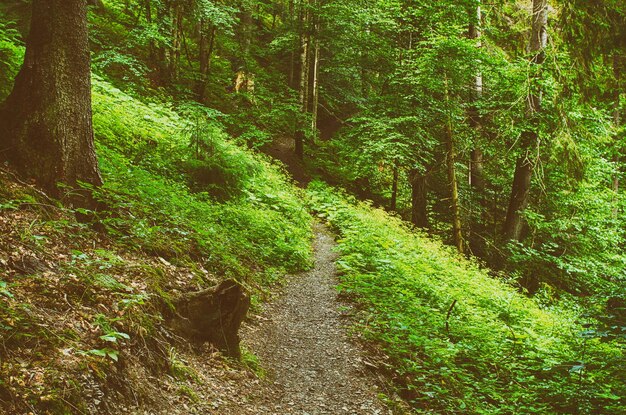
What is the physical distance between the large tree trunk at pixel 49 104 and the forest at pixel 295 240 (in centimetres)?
2

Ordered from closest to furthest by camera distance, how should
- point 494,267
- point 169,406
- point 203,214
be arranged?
point 169,406
point 203,214
point 494,267

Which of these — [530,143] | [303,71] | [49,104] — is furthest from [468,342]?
[303,71]

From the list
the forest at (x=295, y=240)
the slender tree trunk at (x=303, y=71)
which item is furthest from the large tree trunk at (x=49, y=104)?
the slender tree trunk at (x=303, y=71)

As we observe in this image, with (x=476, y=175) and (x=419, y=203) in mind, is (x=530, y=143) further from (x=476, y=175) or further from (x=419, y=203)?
(x=419, y=203)

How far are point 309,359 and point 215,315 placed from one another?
185 cm

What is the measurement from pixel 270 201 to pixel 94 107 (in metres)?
5.97

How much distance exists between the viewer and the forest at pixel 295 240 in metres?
4.06

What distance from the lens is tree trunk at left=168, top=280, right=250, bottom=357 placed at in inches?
199

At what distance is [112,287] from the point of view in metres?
4.22

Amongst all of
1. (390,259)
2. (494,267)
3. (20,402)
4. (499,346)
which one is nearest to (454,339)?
(499,346)

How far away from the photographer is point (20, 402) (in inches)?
102

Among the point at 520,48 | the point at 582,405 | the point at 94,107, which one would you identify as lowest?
the point at 582,405

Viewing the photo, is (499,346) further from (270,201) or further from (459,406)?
(270,201)

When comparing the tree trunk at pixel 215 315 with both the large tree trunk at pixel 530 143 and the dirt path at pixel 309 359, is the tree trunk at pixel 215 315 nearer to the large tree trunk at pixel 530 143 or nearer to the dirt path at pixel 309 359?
the dirt path at pixel 309 359
